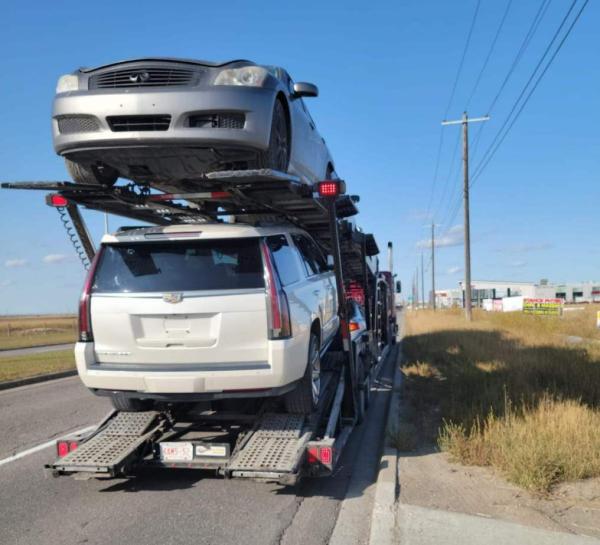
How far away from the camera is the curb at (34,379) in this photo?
1234 centimetres

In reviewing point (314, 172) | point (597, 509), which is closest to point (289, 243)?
point (314, 172)

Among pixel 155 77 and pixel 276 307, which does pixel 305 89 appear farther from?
pixel 276 307

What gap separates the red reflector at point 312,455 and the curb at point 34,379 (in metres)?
9.77

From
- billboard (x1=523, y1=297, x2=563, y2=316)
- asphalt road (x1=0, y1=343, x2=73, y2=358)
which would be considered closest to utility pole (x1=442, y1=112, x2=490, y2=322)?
billboard (x1=523, y1=297, x2=563, y2=316)

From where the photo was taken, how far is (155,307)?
4711 mm

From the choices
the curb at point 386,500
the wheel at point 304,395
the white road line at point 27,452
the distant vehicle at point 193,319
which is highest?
the distant vehicle at point 193,319

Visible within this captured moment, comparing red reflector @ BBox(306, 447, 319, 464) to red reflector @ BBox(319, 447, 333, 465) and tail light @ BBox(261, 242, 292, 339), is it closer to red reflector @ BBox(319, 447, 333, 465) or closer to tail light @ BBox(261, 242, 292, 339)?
red reflector @ BBox(319, 447, 333, 465)

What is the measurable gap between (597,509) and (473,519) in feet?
3.24

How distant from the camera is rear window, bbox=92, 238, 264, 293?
15.7 ft

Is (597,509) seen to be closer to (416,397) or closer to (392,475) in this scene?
(392,475)

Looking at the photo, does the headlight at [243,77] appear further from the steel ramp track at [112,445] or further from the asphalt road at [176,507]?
the asphalt road at [176,507]

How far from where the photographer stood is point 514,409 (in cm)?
706

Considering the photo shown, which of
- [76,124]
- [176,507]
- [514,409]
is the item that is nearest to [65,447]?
[176,507]

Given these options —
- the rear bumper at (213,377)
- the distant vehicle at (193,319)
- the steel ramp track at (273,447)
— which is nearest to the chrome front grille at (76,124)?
the distant vehicle at (193,319)
